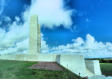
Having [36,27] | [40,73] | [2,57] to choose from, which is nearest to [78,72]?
[40,73]

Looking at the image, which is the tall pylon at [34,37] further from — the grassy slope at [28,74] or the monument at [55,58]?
the grassy slope at [28,74]

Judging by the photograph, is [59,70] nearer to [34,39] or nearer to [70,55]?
[70,55]

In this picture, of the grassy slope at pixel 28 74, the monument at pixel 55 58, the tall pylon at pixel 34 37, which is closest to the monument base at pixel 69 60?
the monument at pixel 55 58

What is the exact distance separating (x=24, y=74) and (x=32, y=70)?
1.39 m

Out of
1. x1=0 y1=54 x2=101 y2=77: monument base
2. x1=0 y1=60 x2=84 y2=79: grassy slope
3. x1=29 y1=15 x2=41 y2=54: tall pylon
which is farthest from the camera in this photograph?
x1=29 y1=15 x2=41 y2=54: tall pylon

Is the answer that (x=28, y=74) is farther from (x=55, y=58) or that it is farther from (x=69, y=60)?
(x=55, y=58)

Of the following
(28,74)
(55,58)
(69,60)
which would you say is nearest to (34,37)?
(55,58)

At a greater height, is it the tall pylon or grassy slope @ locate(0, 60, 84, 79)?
the tall pylon

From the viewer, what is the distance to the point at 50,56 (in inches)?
886

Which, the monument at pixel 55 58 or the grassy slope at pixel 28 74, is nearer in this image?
Answer: the grassy slope at pixel 28 74

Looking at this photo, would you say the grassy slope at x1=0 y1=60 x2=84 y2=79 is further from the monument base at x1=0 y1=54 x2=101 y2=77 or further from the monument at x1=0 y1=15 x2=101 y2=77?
the monument at x1=0 y1=15 x2=101 y2=77

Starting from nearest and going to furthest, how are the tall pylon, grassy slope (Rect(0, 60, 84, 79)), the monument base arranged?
grassy slope (Rect(0, 60, 84, 79)) < the monument base < the tall pylon

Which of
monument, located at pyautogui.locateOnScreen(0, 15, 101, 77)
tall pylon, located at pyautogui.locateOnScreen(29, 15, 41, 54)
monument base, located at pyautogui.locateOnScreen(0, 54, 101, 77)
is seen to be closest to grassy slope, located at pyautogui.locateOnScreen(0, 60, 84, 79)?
monument base, located at pyautogui.locateOnScreen(0, 54, 101, 77)

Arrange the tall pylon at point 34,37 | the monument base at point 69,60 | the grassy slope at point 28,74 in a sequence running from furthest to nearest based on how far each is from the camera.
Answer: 1. the tall pylon at point 34,37
2. the monument base at point 69,60
3. the grassy slope at point 28,74
